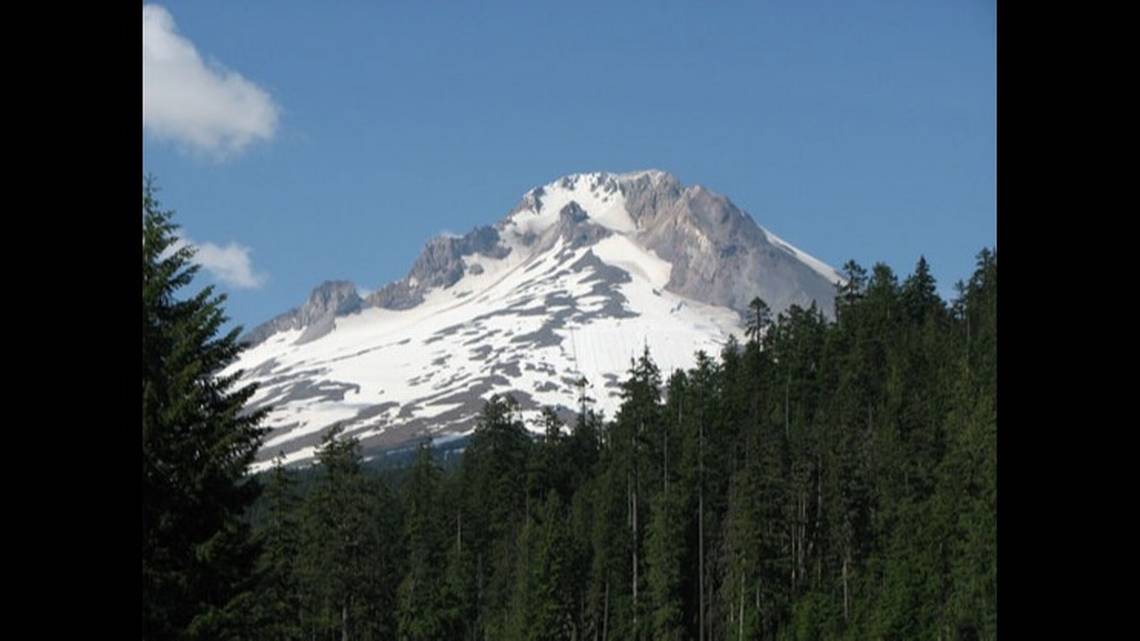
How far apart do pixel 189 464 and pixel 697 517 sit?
60287 mm

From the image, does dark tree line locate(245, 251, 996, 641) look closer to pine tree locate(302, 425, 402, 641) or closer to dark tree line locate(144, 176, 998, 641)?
dark tree line locate(144, 176, 998, 641)

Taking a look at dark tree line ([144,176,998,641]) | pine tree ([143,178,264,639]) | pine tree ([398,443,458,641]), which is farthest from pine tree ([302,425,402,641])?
pine tree ([143,178,264,639])

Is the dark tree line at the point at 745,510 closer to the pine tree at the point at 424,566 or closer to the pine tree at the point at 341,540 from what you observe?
the pine tree at the point at 424,566

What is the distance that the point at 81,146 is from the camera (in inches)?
121

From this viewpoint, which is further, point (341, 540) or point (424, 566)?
point (424, 566)

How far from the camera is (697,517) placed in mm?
83125

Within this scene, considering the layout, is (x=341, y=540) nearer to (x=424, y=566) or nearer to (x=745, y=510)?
(x=745, y=510)

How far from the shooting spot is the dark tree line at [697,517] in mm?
50281

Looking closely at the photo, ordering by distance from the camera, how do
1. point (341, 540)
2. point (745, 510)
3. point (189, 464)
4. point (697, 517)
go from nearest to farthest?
point (189, 464) < point (341, 540) < point (745, 510) < point (697, 517)

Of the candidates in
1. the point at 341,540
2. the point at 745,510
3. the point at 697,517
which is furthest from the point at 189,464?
the point at 697,517

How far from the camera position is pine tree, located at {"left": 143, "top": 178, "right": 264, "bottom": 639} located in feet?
79.1

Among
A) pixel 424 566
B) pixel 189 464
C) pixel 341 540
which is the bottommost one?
pixel 424 566

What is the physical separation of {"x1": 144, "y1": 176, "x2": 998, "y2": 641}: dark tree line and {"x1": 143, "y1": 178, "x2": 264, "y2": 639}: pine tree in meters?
0.08
